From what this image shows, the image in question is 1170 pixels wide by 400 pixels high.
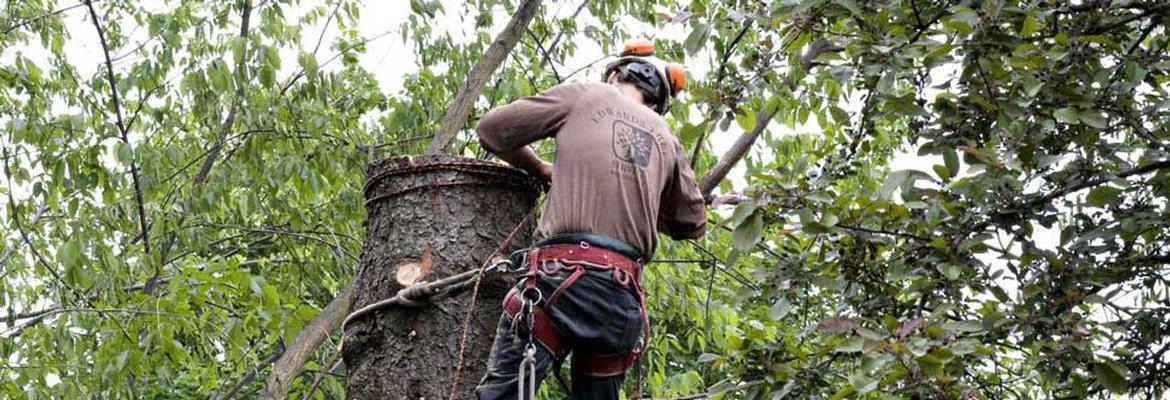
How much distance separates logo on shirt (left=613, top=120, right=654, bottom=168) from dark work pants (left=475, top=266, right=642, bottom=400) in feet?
1.09

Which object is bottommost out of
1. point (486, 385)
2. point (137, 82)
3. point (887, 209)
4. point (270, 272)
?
point (486, 385)

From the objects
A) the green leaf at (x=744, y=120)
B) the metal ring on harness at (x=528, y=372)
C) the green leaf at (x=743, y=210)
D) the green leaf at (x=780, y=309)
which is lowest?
the metal ring on harness at (x=528, y=372)

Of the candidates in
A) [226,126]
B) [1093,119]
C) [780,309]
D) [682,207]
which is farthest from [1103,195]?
[226,126]

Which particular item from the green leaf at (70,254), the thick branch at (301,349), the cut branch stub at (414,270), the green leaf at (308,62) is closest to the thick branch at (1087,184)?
the cut branch stub at (414,270)

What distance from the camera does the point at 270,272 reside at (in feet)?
26.6

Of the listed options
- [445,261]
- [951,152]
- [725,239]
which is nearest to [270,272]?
[725,239]

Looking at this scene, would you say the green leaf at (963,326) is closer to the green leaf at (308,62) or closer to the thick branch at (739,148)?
the thick branch at (739,148)

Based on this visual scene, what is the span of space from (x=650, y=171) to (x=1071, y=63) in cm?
115

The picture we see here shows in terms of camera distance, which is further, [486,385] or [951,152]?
[951,152]

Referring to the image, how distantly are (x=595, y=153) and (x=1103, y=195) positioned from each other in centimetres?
137

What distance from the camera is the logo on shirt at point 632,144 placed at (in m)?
3.69

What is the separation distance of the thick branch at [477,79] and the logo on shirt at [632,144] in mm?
2023

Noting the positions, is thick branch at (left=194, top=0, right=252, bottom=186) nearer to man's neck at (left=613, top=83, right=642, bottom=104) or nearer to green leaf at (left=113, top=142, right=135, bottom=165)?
green leaf at (left=113, top=142, right=135, bottom=165)

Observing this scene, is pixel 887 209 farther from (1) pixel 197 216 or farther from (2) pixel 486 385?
(1) pixel 197 216
